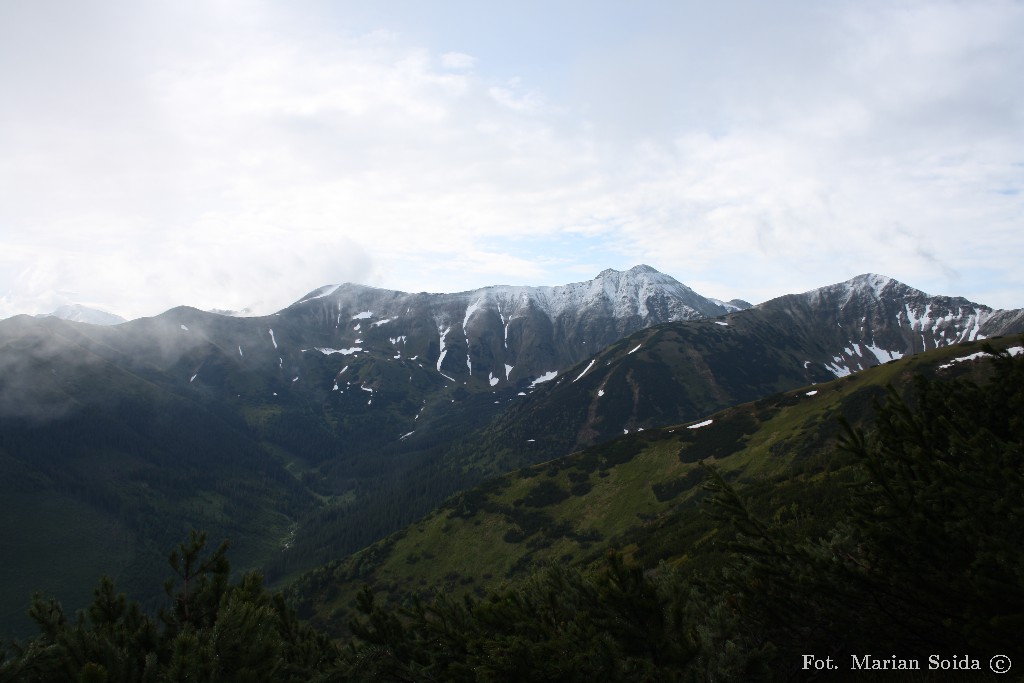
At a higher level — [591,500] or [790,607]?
[790,607]

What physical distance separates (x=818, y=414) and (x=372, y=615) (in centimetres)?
12863

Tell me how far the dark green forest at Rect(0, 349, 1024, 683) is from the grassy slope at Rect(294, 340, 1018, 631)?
78989 millimetres

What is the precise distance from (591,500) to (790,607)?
119711 mm

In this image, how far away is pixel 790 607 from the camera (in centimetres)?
1163

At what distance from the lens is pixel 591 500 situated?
413 ft

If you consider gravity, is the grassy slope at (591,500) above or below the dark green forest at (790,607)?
below

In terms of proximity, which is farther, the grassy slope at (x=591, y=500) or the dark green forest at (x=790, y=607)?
the grassy slope at (x=591, y=500)

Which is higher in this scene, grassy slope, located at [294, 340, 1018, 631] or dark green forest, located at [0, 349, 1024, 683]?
dark green forest, located at [0, 349, 1024, 683]

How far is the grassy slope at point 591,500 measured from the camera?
108 meters

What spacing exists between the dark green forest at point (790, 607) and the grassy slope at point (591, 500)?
259 feet

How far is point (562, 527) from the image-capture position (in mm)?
119000

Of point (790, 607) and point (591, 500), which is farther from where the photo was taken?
point (591, 500)

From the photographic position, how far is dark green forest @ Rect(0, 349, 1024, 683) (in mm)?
8883

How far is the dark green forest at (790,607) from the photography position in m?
8.88
